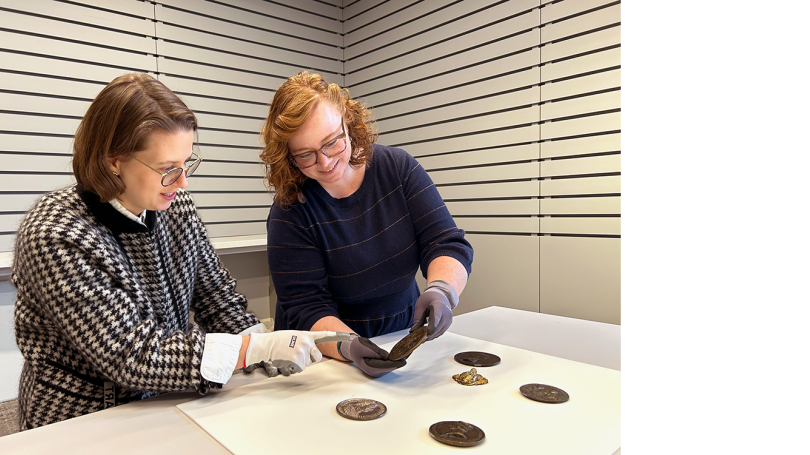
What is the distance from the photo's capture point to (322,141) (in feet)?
5.98

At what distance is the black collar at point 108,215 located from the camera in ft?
4.78

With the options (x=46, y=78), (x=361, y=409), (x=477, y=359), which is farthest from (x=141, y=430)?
(x=46, y=78)

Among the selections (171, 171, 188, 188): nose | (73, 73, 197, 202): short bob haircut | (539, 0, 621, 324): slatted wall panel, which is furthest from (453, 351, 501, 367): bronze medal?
(539, 0, 621, 324): slatted wall panel

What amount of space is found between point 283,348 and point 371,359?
257 mm

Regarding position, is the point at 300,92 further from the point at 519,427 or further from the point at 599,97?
the point at 599,97

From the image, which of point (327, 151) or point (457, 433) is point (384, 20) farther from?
point (457, 433)

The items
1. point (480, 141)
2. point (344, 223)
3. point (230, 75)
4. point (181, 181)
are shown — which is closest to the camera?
point (181, 181)

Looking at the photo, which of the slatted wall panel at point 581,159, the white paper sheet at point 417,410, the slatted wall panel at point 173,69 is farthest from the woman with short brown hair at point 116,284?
the slatted wall panel at point 581,159

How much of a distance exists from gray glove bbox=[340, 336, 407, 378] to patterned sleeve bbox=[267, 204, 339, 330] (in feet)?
1.25

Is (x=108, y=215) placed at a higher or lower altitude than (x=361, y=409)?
higher
